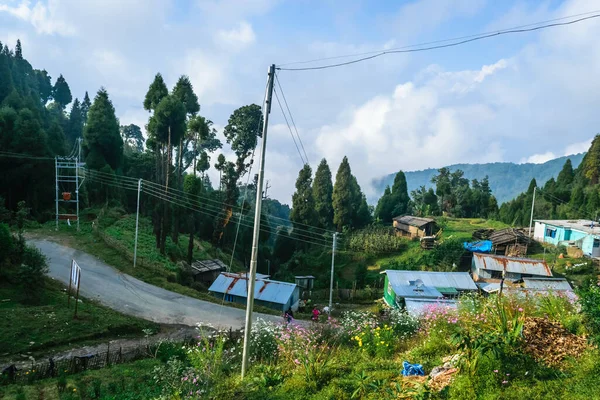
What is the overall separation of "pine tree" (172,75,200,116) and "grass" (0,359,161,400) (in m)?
24.6

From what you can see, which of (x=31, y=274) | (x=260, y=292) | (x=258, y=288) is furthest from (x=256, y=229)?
(x=258, y=288)

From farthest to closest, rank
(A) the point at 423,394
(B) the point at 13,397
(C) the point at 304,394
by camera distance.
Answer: (B) the point at 13,397
(C) the point at 304,394
(A) the point at 423,394

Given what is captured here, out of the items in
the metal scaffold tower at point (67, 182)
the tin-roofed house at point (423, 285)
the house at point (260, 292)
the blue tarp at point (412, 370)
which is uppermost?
the metal scaffold tower at point (67, 182)

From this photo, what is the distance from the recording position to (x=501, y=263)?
26.9 metres

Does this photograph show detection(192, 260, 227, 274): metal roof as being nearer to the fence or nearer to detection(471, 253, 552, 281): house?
the fence

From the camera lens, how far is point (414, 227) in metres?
37.7

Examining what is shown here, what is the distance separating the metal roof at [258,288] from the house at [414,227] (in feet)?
61.1

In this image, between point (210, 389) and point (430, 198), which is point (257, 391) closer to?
point (210, 389)

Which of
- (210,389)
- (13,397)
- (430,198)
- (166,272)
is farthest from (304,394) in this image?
(430,198)

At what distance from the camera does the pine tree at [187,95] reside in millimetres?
30770

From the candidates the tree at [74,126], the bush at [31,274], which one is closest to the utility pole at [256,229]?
the bush at [31,274]

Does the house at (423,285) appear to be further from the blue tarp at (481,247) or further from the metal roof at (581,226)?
the metal roof at (581,226)

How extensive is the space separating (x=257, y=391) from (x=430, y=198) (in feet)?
163

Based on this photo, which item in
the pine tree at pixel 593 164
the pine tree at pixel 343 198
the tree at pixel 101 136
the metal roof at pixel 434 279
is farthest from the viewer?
the pine tree at pixel 593 164
